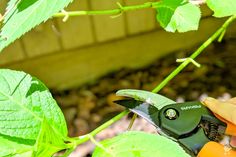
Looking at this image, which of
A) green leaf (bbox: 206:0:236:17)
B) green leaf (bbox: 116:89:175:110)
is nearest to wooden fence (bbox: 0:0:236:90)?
Result: green leaf (bbox: 116:89:175:110)

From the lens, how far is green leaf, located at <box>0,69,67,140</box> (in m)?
0.44

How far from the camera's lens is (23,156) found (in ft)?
1.37

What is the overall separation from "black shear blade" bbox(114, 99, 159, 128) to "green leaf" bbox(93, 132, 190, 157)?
19 centimetres

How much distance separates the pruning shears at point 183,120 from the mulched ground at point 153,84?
1415mm

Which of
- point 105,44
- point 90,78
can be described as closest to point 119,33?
point 105,44

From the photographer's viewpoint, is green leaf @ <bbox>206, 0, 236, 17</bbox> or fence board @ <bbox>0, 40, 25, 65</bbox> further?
fence board @ <bbox>0, 40, 25, 65</bbox>

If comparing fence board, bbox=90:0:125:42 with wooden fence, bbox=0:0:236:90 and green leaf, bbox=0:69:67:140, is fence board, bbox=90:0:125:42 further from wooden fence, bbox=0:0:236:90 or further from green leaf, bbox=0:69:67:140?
green leaf, bbox=0:69:67:140

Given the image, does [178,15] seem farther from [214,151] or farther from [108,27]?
[108,27]

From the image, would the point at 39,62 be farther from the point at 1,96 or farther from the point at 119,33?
the point at 1,96

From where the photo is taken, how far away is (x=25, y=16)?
1.45 ft

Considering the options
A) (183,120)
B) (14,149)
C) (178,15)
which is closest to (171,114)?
(183,120)

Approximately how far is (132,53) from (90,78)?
0.64 feet

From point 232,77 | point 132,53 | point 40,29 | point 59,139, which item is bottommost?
point 232,77

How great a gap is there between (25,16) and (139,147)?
0.45 ft
